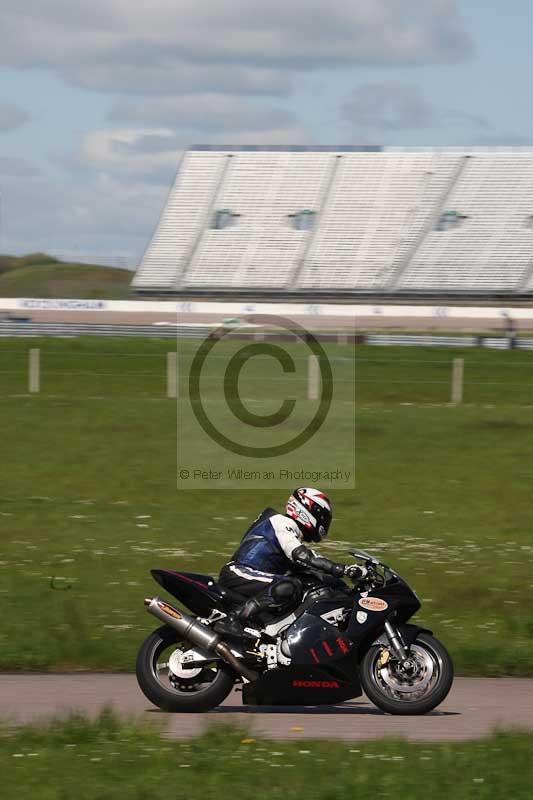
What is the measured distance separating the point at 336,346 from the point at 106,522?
2532cm

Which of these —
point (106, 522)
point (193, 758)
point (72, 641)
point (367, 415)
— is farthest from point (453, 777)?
point (367, 415)

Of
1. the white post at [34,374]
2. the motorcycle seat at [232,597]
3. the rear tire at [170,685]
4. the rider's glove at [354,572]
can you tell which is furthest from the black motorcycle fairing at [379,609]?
the white post at [34,374]

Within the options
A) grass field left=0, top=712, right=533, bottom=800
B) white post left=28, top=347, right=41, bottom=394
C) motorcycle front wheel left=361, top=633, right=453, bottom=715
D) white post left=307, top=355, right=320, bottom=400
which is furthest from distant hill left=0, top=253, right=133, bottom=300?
grass field left=0, top=712, right=533, bottom=800

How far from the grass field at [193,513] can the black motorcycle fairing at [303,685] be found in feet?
6.14

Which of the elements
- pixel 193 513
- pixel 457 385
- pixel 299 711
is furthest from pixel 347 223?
pixel 299 711

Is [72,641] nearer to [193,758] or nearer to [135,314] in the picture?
[193,758]

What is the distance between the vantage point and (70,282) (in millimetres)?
65938

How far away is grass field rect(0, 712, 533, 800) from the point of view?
6031mm

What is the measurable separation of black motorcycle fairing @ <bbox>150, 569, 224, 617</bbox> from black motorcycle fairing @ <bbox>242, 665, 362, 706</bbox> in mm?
576

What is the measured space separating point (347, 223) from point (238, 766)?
235 ft

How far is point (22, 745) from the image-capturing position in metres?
6.81

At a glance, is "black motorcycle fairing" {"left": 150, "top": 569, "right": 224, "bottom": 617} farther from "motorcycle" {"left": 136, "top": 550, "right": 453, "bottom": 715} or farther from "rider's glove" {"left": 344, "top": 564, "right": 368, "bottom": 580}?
"rider's glove" {"left": 344, "top": 564, "right": 368, "bottom": 580}

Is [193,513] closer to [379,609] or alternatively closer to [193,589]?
[193,589]

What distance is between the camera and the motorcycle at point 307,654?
26.9ft
